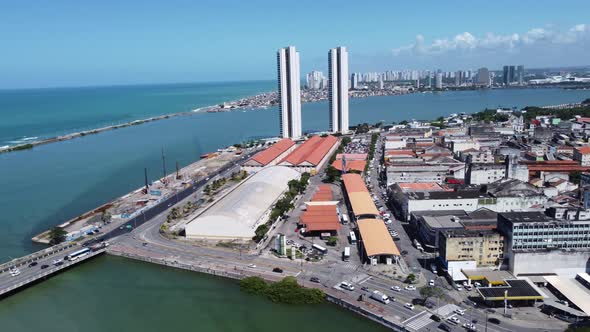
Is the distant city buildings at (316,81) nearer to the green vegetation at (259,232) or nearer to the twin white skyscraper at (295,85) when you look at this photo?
the twin white skyscraper at (295,85)

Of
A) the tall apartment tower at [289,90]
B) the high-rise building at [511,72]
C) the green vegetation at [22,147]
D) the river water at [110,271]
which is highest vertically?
the high-rise building at [511,72]

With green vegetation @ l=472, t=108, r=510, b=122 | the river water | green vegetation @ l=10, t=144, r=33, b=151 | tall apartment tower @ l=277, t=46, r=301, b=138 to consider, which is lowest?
the river water

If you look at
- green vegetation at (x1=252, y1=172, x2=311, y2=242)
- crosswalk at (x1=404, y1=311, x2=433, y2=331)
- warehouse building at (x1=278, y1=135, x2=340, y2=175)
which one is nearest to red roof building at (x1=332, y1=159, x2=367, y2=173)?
warehouse building at (x1=278, y1=135, x2=340, y2=175)

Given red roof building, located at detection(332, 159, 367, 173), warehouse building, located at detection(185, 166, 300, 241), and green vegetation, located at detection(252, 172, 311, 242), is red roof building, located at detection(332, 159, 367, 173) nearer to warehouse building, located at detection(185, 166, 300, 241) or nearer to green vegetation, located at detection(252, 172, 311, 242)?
green vegetation, located at detection(252, 172, 311, 242)

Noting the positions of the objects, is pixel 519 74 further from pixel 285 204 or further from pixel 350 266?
pixel 350 266

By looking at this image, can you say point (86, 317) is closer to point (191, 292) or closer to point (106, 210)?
point (191, 292)

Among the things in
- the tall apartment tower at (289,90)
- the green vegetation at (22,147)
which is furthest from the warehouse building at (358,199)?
the green vegetation at (22,147)
